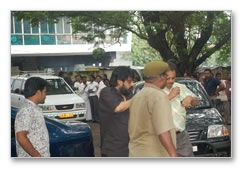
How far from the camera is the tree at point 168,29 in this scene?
433 cm

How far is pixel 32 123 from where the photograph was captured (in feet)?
9.91

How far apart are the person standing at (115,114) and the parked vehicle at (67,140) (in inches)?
33.2

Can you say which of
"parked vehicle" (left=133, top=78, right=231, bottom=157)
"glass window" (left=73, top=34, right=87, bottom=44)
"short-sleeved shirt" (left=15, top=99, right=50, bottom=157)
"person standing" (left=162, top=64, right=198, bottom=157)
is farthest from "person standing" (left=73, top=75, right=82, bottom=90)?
"short-sleeved shirt" (left=15, top=99, right=50, bottom=157)

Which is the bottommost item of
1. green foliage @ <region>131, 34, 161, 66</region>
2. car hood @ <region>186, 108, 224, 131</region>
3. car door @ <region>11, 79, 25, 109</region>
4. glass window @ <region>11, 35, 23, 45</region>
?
car hood @ <region>186, 108, 224, 131</region>

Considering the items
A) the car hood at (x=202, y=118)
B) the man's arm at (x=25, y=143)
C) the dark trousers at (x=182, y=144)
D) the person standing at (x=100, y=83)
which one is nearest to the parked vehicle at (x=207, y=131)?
the car hood at (x=202, y=118)

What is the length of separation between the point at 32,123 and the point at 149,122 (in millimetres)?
903

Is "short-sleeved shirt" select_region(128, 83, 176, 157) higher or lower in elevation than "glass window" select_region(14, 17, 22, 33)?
lower

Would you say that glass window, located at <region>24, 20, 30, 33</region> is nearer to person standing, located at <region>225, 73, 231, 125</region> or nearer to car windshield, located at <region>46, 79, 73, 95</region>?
car windshield, located at <region>46, 79, 73, 95</region>

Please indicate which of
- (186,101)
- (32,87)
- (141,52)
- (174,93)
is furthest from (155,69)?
(141,52)

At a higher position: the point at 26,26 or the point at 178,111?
the point at 26,26

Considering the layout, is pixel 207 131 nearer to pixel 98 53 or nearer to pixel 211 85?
pixel 211 85

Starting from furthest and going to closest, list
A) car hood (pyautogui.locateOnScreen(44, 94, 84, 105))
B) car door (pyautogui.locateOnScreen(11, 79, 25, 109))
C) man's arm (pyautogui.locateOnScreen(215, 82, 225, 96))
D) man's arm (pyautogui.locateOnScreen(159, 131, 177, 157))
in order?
car hood (pyautogui.locateOnScreen(44, 94, 84, 105)) → man's arm (pyautogui.locateOnScreen(215, 82, 225, 96)) → car door (pyautogui.locateOnScreen(11, 79, 25, 109)) → man's arm (pyautogui.locateOnScreen(159, 131, 177, 157))

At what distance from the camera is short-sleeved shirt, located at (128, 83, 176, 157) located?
275 cm

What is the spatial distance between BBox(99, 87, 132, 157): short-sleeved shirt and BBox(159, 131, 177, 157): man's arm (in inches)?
23.3
